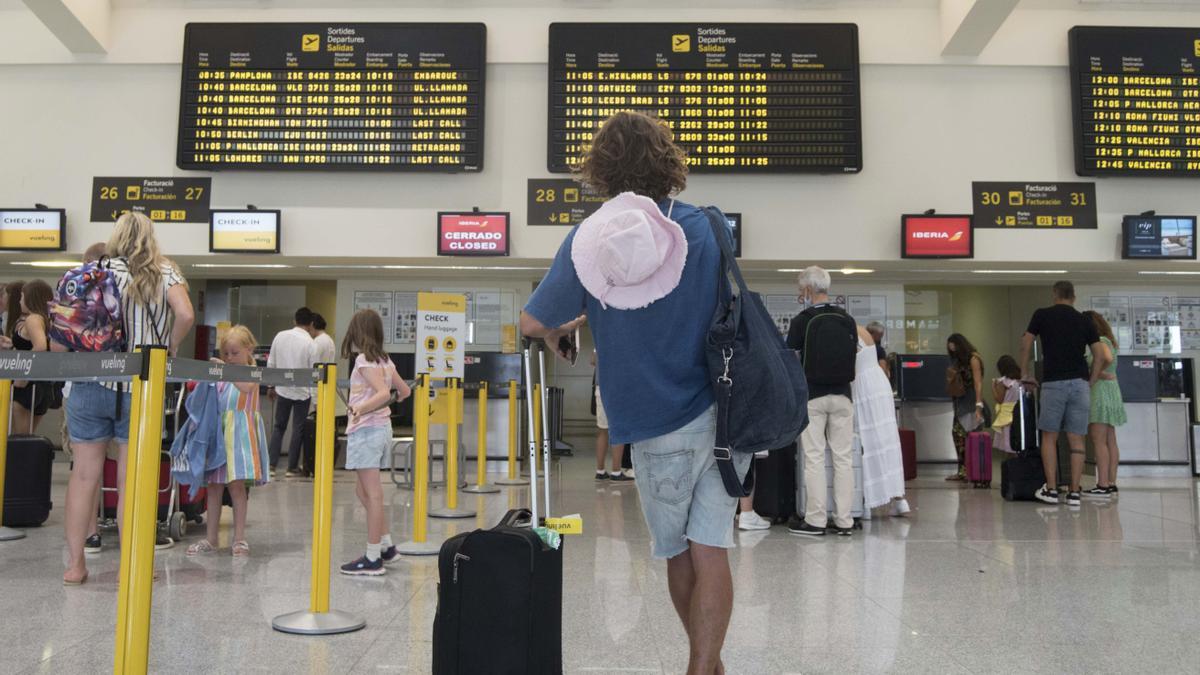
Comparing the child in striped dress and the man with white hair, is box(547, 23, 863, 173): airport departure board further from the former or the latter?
the child in striped dress

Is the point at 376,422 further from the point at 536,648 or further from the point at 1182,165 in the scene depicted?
the point at 1182,165

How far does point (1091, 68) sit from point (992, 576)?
6311mm

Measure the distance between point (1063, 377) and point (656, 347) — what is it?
6.18 metres

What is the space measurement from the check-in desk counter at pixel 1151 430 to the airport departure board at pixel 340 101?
772 cm

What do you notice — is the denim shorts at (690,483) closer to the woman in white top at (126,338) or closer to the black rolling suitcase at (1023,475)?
the woman in white top at (126,338)

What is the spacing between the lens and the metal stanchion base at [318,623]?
9.64 ft

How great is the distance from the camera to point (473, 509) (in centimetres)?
623

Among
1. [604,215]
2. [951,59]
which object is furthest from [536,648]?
[951,59]

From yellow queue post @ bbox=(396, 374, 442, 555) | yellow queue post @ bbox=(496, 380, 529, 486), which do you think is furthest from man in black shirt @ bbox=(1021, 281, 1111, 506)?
yellow queue post @ bbox=(396, 374, 442, 555)

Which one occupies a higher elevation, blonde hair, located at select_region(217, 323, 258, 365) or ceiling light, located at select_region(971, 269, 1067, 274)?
ceiling light, located at select_region(971, 269, 1067, 274)

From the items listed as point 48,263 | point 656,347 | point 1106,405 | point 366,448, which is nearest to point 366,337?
point 366,448

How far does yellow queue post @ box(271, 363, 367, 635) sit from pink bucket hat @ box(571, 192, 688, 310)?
1434 mm

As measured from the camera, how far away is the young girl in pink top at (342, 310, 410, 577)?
159 inches

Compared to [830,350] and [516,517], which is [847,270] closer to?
[830,350]
